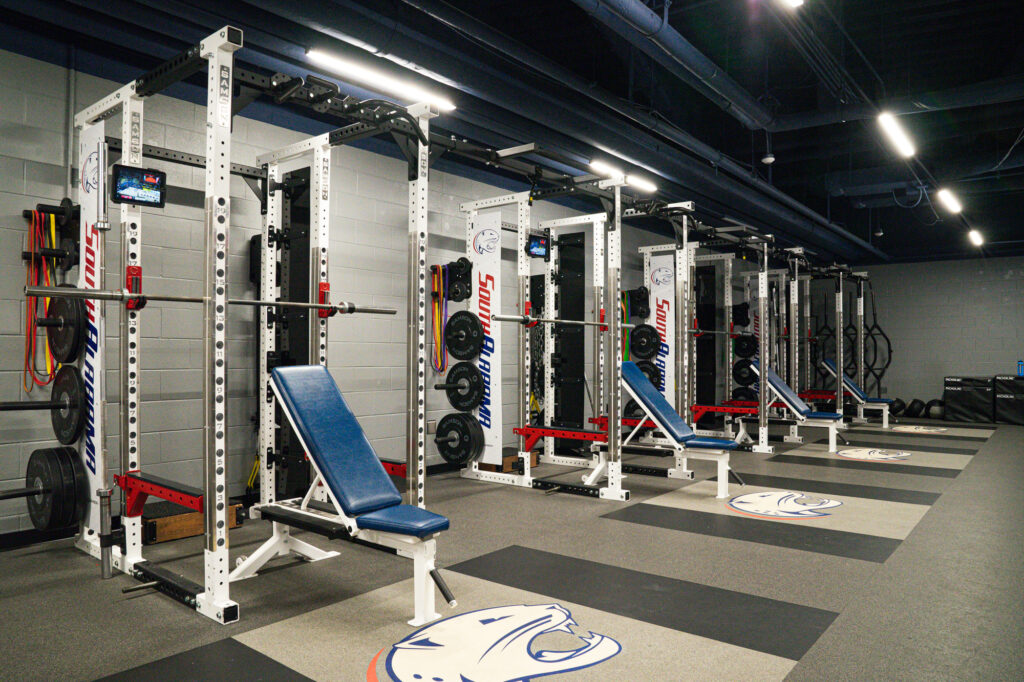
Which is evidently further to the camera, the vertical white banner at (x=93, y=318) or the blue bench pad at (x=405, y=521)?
the vertical white banner at (x=93, y=318)

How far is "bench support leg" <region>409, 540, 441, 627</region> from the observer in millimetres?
2762

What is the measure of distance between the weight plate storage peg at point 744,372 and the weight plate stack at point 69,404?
818 centimetres

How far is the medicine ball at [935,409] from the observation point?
1164 centimetres

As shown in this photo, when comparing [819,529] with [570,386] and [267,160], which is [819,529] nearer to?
[570,386]

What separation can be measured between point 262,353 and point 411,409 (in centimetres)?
121

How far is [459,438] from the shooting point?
604 cm

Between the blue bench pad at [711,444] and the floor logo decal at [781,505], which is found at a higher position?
the blue bench pad at [711,444]

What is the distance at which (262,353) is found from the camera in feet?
14.1

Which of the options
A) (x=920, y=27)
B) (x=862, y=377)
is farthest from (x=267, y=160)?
(x=862, y=377)

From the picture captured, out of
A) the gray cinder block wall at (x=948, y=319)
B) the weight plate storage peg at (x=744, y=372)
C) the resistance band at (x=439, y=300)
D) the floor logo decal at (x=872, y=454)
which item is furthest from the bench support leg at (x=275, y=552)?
the gray cinder block wall at (x=948, y=319)

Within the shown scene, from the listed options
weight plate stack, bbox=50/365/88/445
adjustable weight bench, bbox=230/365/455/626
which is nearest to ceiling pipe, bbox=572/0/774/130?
adjustable weight bench, bbox=230/365/455/626

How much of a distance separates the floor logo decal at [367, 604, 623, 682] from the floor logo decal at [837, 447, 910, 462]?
5761 mm

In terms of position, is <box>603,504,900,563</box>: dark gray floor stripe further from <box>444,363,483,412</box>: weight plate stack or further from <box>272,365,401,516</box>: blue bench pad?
<box>272,365,401,516</box>: blue bench pad

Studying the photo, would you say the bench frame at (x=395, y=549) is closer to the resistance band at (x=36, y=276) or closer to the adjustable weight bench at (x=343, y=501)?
the adjustable weight bench at (x=343, y=501)
